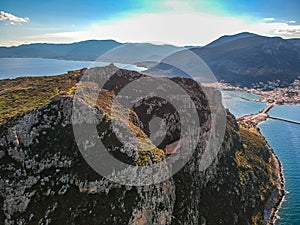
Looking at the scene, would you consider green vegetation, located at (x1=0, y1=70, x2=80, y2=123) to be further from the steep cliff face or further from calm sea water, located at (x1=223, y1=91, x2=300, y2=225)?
calm sea water, located at (x1=223, y1=91, x2=300, y2=225)

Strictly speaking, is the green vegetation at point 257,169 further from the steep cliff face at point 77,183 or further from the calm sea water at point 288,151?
the steep cliff face at point 77,183

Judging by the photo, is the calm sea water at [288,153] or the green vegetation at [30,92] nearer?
the green vegetation at [30,92]

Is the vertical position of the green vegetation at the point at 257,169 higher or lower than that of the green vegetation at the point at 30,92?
lower

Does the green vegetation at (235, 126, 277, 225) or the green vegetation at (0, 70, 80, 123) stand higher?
the green vegetation at (0, 70, 80, 123)

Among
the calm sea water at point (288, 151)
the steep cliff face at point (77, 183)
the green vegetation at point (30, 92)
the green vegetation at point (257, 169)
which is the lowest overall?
the calm sea water at point (288, 151)

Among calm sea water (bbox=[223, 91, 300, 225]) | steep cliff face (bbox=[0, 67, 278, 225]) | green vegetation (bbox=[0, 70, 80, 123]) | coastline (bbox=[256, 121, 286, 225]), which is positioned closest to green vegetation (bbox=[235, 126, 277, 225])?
coastline (bbox=[256, 121, 286, 225])

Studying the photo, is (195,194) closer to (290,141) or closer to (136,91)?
(136,91)

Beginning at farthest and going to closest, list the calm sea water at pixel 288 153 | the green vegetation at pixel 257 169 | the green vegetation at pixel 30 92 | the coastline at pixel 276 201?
the green vegetation at pixel 257 169
the calm sea water at pixel 288 153
the coastline at pixel 276 201
the green vegetation at pixel 30 92

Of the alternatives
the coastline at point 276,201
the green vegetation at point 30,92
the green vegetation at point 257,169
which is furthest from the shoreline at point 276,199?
the green vegetation at point 30,92

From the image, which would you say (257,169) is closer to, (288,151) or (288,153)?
(288,153)
